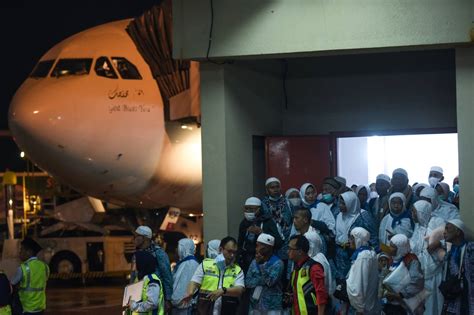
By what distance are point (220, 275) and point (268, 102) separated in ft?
14.9

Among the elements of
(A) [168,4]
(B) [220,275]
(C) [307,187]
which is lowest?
(B) [220,275]

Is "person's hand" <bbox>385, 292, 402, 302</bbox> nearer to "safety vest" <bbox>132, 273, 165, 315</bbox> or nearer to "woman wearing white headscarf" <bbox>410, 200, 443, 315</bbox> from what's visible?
"woman wearing white headscarf" <bbox>410, 200, 443, 315</bbox>

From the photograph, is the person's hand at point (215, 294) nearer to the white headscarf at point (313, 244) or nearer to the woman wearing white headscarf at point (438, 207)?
the white headscarf at point (313, 244)

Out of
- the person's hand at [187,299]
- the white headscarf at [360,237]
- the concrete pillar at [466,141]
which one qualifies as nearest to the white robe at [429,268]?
the concrete pillar at [466,141]

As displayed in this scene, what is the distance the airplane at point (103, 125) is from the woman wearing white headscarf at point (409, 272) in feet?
24.9

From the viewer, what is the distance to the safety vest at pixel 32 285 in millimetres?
13250

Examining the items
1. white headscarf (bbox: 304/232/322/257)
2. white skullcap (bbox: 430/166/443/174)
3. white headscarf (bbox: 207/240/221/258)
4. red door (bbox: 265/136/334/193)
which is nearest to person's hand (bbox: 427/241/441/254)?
white headscarf (bbox: 304/232/322/257)

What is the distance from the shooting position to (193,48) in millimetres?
12758

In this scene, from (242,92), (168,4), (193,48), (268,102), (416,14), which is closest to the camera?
(416,14)

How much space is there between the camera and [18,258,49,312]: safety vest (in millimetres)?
13250

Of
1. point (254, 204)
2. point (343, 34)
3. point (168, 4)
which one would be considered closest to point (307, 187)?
point (254, 204)

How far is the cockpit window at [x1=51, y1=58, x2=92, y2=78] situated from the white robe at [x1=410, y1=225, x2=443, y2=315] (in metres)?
7.74

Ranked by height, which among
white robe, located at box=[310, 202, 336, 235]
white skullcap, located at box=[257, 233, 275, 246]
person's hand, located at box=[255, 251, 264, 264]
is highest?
white robe, located at box=[310, 202, 336, 235]

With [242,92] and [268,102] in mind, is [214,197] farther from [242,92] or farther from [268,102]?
[268,102]
